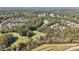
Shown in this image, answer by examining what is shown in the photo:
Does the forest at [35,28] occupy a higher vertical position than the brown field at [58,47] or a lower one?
higher

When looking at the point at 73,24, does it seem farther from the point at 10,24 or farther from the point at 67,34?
the point at 10,24

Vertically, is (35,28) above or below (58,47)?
above

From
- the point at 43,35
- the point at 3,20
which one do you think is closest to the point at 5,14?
the point at 3,20

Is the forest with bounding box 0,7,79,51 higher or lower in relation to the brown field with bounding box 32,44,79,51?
higher
